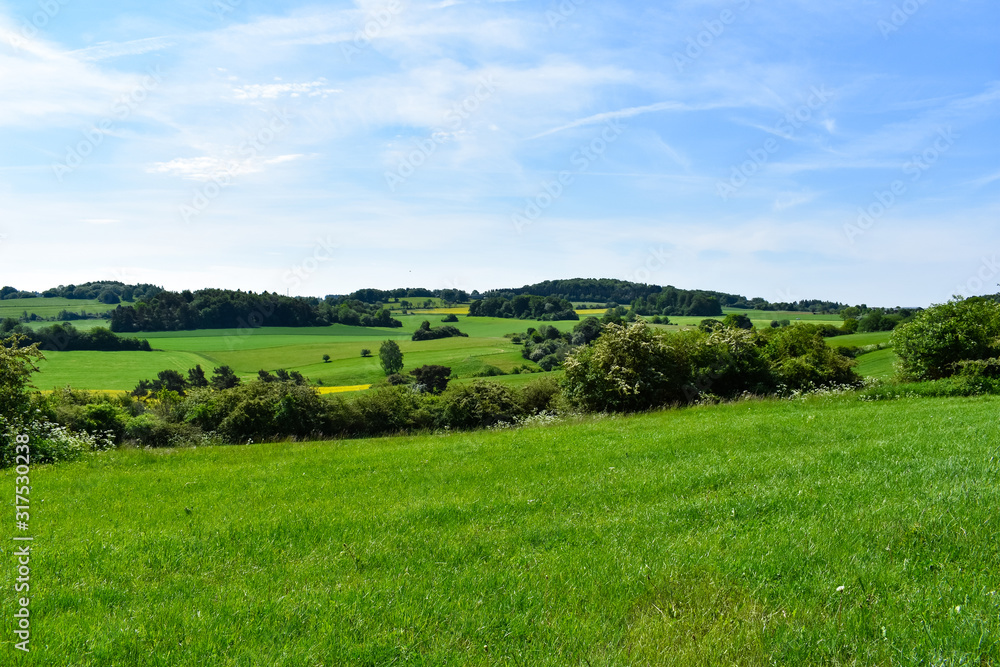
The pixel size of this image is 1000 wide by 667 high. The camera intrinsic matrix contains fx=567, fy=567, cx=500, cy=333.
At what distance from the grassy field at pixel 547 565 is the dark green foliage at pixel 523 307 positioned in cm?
12464

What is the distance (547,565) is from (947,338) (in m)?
30.1

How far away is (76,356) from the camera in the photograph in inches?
3078

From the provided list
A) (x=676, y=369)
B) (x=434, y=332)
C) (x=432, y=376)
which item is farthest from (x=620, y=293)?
(x=676, y=369)

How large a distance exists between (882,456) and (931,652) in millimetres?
6503

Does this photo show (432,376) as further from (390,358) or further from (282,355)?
(282,355)

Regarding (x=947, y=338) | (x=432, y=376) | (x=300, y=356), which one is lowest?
(x=432, y=376)

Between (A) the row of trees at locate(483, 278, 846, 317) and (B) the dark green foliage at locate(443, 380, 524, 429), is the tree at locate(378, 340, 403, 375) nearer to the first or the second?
(B) the dark green foliage at locate(443, 380, 524, 429)

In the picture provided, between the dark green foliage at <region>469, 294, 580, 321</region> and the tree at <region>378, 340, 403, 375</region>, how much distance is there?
56.6 metres

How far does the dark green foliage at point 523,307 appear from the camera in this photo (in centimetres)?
13638

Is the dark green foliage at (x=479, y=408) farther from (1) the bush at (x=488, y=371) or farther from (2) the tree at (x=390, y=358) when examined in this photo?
(2) the tree at (x=390, y=358)

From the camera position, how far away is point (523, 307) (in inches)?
5758

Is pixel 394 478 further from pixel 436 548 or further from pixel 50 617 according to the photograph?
pixel 50 617

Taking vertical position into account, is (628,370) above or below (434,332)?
below

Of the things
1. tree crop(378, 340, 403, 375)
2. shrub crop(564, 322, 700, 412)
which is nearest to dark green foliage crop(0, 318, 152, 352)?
tree crop(378, 340, 403, 375)
